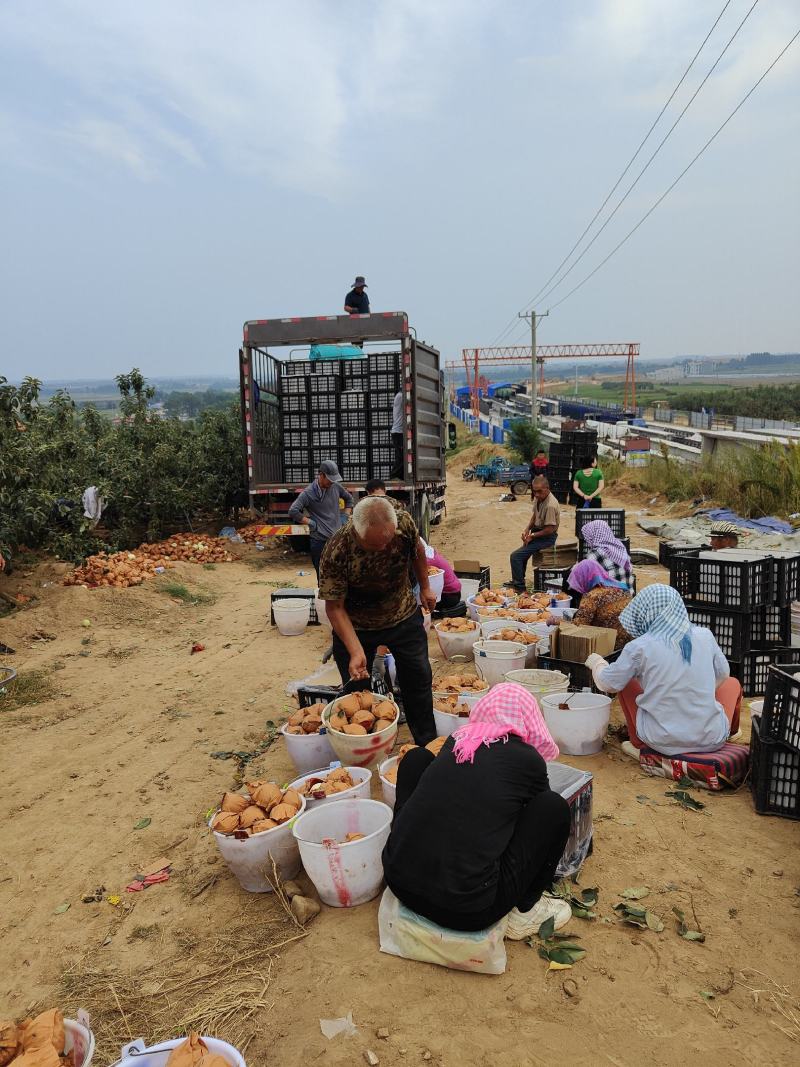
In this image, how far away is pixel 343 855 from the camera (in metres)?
3.29

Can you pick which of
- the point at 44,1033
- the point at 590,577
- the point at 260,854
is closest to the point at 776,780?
the point at 260,854

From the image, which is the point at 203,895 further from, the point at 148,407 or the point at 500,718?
the point at 148,407

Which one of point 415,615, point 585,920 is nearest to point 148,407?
point 415,615

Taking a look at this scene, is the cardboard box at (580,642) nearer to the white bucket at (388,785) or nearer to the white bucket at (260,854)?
the white bucket at (388,785)

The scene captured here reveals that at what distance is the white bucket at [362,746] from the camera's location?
166 inches

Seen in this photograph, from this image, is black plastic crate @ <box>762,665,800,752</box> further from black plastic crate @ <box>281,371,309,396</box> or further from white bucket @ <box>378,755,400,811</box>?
black plastic crate @ <box>281,371,309,396</box>

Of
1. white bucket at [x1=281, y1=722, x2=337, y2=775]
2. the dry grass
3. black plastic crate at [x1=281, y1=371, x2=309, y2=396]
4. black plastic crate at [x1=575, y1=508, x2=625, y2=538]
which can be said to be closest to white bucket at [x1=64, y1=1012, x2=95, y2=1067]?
the dry grass

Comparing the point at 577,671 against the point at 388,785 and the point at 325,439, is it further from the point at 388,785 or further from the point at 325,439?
the point at 325,439

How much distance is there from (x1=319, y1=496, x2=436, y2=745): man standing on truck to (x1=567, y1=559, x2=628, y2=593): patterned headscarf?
8.68ft

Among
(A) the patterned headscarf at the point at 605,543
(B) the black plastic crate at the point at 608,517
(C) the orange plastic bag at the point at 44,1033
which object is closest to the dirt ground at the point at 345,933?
(C) the orange plastic bag at the point at 44,1033

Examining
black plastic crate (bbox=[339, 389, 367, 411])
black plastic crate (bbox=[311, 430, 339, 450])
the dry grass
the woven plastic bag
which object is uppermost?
black plastic crate (bbox=[339, 389, 367, 411])

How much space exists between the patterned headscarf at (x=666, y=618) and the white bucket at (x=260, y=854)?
236cm

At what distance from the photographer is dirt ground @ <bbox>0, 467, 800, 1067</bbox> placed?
2637mm

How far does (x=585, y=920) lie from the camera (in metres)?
3.26
